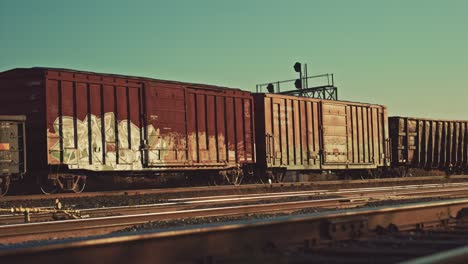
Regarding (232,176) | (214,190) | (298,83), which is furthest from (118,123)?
(298,83)

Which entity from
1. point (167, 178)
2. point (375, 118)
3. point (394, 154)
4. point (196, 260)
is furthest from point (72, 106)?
point (394, 154)

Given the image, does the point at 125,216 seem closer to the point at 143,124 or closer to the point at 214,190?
the point at 214,190

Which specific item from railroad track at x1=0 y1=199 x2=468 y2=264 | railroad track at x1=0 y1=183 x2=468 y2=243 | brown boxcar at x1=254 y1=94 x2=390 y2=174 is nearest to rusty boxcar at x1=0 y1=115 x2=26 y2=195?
railroad track at x1=0 y1=183 x2=468 y2=243

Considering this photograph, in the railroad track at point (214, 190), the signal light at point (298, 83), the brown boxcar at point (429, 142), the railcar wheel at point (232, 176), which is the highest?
the signal light at point (298, 83)

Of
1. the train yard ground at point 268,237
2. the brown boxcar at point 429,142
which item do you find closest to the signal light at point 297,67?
the brown boxcar at point 429,142

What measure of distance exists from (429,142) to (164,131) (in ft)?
58.3

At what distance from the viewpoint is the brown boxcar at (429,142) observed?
1233 inches

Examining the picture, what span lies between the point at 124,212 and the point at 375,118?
1944 cm

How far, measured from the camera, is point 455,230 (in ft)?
22.2

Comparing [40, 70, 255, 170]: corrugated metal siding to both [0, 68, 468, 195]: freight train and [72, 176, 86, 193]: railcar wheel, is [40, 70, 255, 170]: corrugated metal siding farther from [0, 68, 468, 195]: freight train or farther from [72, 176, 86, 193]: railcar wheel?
[72, 176, 86, 193]: railcar wheel

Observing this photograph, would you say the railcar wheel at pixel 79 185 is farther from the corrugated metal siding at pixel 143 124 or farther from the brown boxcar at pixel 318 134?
the brown boxcar at pixel 318 134

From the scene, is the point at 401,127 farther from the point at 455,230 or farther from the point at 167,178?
the point at 455,230

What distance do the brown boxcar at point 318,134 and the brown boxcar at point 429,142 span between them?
130 centimetres

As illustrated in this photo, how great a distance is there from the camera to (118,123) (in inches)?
735
